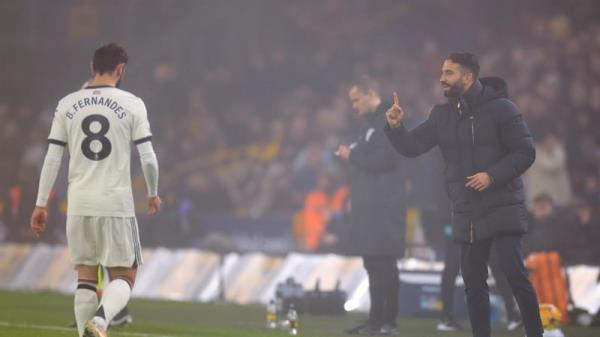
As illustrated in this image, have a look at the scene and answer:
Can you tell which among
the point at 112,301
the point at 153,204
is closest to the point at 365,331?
the point at 153,204

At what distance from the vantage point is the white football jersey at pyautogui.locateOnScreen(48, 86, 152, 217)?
10.8 m

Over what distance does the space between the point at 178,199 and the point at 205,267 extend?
4223 mm

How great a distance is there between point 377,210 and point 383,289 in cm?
80

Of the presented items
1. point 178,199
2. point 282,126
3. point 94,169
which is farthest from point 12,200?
point 94,169

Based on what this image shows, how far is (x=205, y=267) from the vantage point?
21.3 metres

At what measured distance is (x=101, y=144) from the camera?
425 inches

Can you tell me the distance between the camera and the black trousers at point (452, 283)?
1543 centimetres

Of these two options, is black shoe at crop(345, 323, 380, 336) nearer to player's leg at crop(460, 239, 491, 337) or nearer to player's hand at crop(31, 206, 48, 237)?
player's leg at crop(460, 239, 491, 337)

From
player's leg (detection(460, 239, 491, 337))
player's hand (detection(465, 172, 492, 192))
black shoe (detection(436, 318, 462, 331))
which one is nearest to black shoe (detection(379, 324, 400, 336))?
black shoe (detection(436, 318, 462, 331))

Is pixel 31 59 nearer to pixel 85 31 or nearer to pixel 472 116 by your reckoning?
pixel 85 31

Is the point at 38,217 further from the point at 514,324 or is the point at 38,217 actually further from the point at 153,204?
the point at 514,324

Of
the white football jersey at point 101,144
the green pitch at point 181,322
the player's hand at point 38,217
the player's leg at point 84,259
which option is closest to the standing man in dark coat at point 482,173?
the white football jersey at point 101,144

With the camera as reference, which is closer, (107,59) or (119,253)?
(119,253)

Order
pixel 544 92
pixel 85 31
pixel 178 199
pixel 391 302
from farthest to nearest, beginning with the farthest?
pixel 85 31, pixel 178 199, pixel 544 92, pixel 391 302
